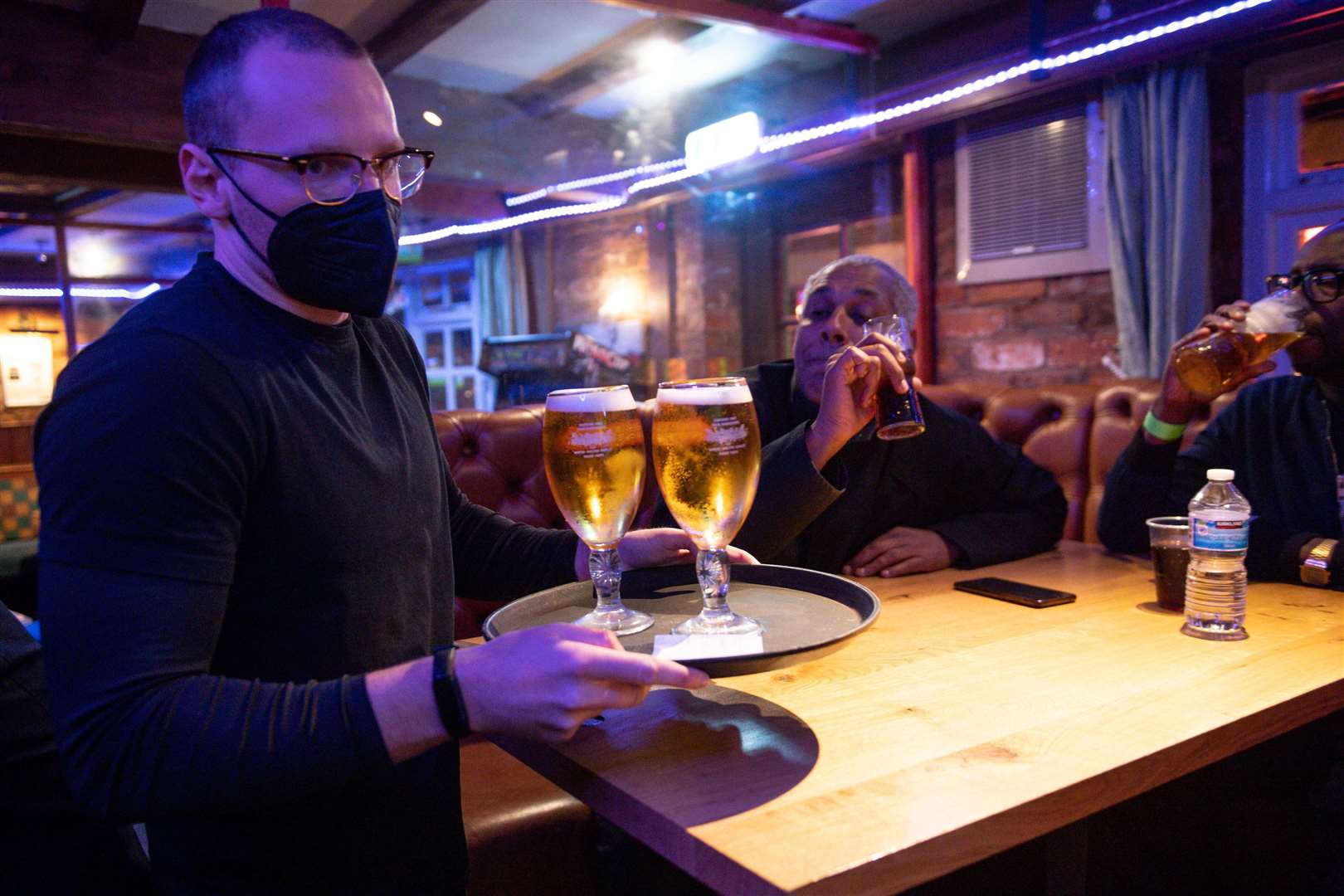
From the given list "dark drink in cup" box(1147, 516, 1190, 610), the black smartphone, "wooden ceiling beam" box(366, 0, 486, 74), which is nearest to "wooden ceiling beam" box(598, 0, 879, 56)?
"wooden ceiling beam" box(366, 0, 486, 74)

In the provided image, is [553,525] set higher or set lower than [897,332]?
lower

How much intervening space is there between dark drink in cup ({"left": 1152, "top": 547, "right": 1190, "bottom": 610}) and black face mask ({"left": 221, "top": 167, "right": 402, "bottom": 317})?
118 centimetres

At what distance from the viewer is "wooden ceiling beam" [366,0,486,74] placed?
4180 millimetres

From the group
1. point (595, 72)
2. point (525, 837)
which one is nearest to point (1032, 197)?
point (595, 72)

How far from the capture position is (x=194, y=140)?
905mm

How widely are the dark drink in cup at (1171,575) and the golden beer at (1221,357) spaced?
459 millimetres

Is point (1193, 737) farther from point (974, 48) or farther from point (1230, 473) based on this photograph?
point (974, 48)

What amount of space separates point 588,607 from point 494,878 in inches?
25.5

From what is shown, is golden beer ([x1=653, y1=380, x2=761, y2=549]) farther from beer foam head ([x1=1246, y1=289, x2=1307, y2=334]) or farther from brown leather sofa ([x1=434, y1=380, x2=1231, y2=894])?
beer foam head ([x1=1246, y1=289, x2=1307, y2=334])

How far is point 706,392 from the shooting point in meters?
0.87

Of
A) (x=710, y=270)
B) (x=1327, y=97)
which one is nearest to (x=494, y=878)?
(x=1327, y=97)

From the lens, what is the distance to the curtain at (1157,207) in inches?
146

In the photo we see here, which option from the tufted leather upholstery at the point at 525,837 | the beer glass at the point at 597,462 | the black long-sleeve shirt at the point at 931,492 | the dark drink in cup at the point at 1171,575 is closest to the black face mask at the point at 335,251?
the beer glass at the point at 597,462

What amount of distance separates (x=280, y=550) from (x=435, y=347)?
10025mm
